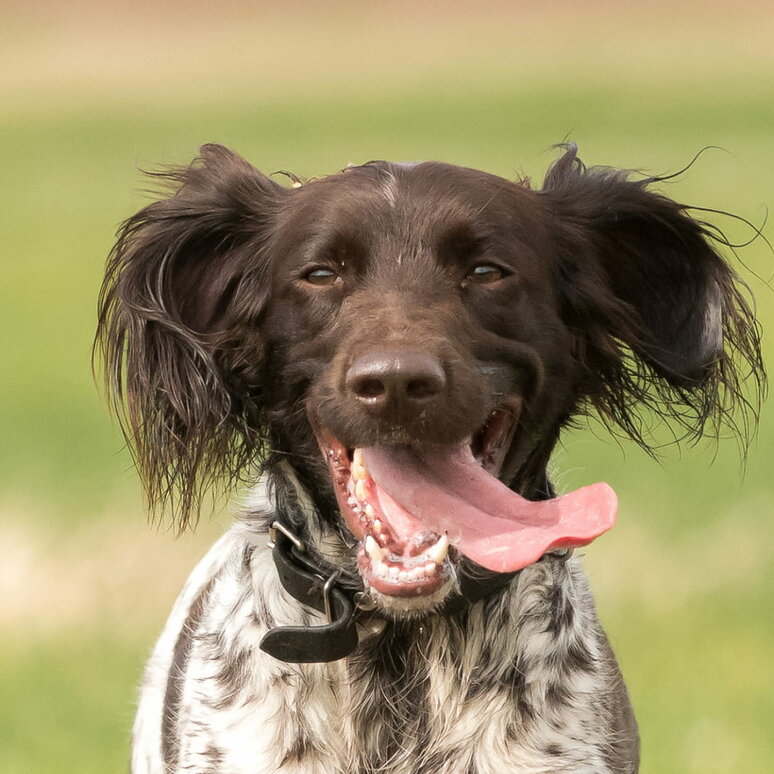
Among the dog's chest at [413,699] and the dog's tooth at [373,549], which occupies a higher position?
the dog's tooth at [373,549]

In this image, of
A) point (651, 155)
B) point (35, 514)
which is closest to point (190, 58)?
point (651, 155)

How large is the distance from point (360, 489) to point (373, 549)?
16 cm

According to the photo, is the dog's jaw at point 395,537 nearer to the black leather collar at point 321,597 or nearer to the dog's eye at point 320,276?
the black leather collar at point 321,597

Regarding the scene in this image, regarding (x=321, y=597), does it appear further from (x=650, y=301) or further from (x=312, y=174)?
(x=312, y=174)

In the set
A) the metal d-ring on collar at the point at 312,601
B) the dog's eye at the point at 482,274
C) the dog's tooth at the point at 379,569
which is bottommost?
the metal d-ring on collar at the point at 312,601

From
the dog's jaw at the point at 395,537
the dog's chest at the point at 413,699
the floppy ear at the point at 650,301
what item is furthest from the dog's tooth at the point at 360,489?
the floppy ear at the point at 650,301

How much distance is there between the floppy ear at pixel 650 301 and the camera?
3.96 metres

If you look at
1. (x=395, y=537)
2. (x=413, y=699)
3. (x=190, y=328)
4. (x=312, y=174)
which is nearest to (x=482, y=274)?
(x=395, y=537)

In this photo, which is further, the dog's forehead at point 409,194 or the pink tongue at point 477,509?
the dog's forehead at point 409,194

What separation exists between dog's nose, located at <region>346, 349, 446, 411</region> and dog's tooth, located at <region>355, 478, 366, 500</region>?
0.82 feet

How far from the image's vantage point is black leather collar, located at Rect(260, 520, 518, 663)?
11.6 feet

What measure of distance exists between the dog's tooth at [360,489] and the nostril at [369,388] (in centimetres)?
26

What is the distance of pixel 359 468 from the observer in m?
3.54

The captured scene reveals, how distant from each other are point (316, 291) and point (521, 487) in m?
0.58
